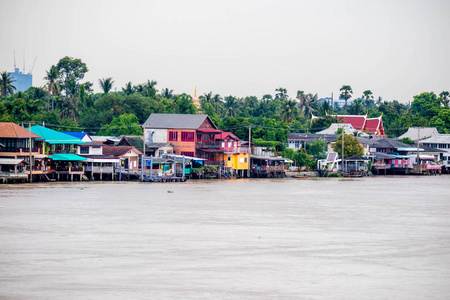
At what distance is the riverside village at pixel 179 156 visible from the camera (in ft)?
240

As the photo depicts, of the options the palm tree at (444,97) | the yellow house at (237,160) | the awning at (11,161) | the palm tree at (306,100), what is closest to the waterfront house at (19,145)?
the awning at (11,161)

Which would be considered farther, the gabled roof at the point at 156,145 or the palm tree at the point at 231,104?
the palm tree at the point at 231,104

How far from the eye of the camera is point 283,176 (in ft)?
304

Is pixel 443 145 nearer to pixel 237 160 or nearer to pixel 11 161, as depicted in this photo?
pixel 237 160

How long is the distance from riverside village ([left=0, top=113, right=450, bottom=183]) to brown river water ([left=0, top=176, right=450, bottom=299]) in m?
16.5

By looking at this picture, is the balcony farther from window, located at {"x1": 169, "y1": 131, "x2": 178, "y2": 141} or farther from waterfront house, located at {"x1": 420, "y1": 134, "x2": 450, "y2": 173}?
waterfront house, located at {"x1": 420, "y1": 134, "x2": 450, "y2": 173}

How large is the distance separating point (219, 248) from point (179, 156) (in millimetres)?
51767

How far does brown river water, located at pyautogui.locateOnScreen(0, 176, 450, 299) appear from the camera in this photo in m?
23.5

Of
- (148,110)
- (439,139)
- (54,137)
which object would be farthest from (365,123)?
(54,137)

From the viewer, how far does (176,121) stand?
295 ft

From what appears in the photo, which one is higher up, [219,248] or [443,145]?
[443,145]

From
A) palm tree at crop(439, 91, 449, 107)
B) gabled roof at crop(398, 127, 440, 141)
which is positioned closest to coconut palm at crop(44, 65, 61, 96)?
gabled roof at crop(398, 127, 440, 141)

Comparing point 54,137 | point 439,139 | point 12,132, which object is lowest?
point 54,137

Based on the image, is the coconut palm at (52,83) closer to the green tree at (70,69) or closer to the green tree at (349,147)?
the green tree at (70,69)
